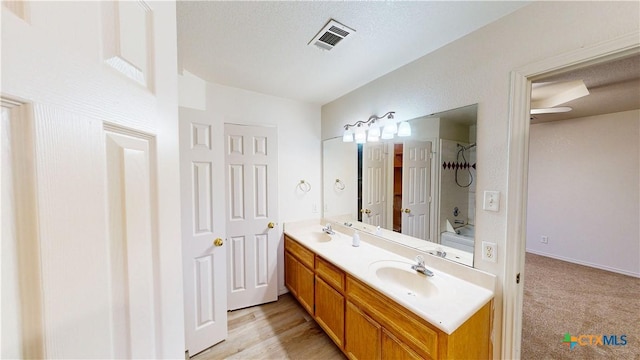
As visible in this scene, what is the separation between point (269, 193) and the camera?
8.21ft

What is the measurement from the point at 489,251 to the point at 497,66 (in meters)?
1.09

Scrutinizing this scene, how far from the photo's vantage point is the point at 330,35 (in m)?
1.46

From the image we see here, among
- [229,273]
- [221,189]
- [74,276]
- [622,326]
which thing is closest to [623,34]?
[74,276]

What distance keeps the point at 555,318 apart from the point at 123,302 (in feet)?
11.2

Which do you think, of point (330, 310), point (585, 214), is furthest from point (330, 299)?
point (585, 214)

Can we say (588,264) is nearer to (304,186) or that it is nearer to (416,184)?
(416,184)

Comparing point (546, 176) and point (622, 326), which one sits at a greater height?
point (546, 176)

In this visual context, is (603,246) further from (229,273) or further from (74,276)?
(74,276)

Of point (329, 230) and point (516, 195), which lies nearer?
point (516, 195)

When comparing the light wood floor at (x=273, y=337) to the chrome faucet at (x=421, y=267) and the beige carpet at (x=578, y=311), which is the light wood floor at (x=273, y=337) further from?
the beige carpet at (x=578, y=311)

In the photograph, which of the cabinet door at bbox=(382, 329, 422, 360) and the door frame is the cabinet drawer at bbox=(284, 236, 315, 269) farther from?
the door frame

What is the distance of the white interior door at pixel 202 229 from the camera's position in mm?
1774

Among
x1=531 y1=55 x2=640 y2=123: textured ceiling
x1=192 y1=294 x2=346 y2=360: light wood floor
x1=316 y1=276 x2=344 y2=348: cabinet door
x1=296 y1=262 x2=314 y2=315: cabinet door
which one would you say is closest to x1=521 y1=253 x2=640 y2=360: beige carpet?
x1=316 y1=276 x2=344 y2=348: cabinet door

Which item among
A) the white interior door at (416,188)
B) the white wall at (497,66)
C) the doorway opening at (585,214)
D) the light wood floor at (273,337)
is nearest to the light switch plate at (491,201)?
the white wall at (497,66)
